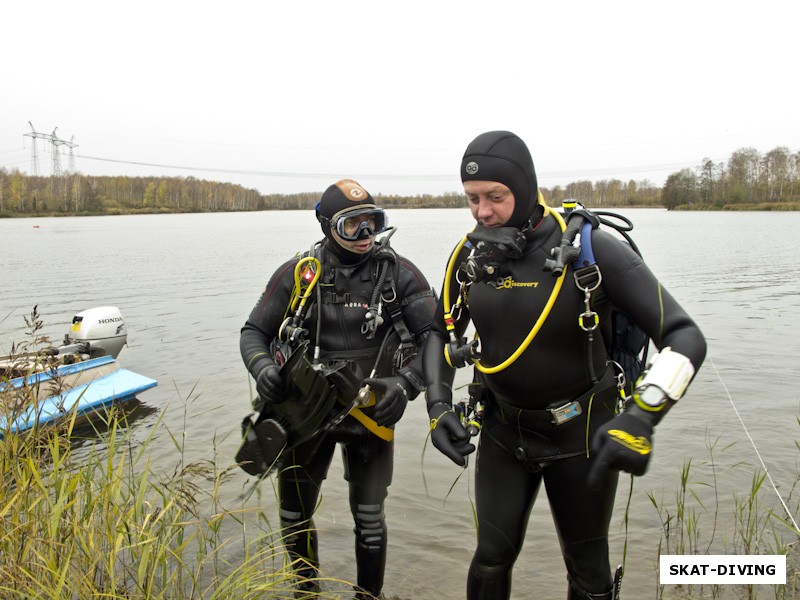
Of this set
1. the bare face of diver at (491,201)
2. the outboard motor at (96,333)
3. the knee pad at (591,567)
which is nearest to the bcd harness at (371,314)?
the bare face of diver at (491,201)

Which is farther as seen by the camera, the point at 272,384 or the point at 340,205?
the point at 340,205

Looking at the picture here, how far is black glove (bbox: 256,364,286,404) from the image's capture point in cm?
296

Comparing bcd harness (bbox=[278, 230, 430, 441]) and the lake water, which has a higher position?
bcd harness (bbox=[278, 230, 430, 441])

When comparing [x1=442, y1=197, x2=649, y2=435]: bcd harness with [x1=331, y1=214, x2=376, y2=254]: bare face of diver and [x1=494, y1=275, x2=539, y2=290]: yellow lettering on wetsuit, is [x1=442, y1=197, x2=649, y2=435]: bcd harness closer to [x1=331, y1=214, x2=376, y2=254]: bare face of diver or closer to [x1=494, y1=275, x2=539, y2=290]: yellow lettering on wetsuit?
[x1=494, y1=275, x2=539, y2=290]: yellow lettering on wetsuit

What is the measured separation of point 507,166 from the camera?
7.78ft

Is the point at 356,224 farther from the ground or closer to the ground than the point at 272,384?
farther from the ground

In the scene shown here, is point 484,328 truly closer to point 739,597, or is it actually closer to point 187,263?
point 739,597

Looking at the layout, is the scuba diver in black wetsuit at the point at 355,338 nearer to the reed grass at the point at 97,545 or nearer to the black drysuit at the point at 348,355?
the black drysuit at the point at 348,355

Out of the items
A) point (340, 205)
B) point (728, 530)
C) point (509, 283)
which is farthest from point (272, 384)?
point (728, 530)

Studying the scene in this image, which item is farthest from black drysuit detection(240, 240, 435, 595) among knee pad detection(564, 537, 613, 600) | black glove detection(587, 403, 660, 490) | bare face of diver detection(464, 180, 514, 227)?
black glove detection(587, 403, 660, 490)

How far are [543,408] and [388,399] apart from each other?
0.81 meters

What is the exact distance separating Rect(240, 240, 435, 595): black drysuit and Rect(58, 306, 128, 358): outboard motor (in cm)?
640

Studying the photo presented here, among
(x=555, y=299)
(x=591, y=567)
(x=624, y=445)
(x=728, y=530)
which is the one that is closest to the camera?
(x=624, y=445)

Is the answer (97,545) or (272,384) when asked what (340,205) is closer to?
(272,384)
